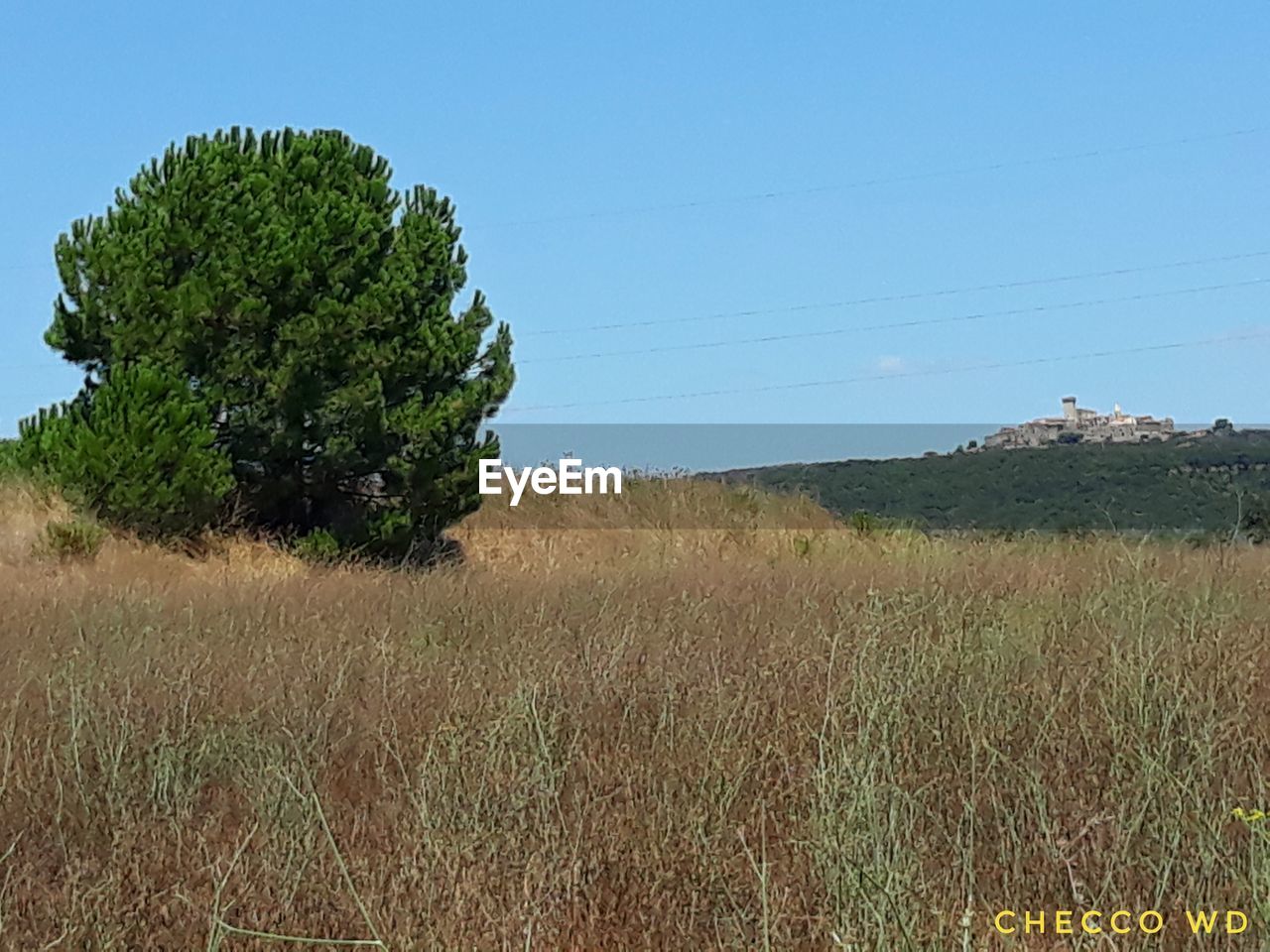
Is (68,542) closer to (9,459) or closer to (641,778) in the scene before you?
(9,459)

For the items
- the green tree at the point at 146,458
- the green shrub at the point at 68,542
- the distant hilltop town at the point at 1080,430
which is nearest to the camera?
the green shrub at the point at 68,542

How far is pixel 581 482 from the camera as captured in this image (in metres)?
27.7

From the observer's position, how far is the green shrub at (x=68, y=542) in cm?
1709

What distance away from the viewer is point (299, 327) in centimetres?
1817

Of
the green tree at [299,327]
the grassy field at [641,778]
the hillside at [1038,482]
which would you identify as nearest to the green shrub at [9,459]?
the green tree at [299,327]

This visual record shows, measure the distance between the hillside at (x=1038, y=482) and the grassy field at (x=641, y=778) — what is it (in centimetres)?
1167

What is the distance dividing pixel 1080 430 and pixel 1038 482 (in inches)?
438

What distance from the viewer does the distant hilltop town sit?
35963mm

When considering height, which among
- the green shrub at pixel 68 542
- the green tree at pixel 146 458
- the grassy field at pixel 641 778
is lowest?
the grassy field at pixel 641 778

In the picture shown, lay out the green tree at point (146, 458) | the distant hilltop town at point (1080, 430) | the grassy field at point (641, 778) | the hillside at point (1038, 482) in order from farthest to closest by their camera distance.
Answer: the distant hilltop town at point (1080, 430), the hillside at point (1038, 482), the green tree at point (146, 458), the grassy field at point (641, 778)

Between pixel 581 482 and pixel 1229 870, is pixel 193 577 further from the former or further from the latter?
pixel 1229 870

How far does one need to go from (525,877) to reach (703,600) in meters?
6.18

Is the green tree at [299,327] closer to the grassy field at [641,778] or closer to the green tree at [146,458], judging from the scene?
the green tree at [146,458]

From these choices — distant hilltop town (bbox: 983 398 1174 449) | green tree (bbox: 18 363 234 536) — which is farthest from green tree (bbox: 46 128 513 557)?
distant hilltop town (bbox: 983 398 1174 449)
